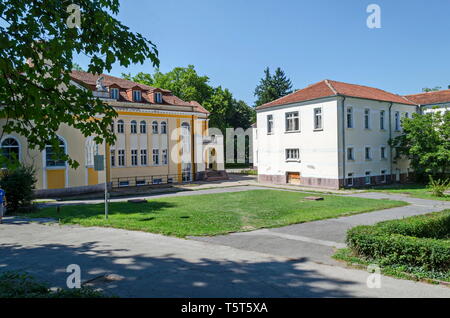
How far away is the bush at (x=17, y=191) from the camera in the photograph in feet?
63.2

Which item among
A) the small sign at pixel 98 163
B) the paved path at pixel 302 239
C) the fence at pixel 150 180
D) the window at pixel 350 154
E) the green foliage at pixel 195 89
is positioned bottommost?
the paved path at pixel 302 239

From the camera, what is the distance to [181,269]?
886 centimetres

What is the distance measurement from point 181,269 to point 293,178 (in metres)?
27.2

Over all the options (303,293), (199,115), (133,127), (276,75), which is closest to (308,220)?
(303,293)

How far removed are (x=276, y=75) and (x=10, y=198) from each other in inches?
2404

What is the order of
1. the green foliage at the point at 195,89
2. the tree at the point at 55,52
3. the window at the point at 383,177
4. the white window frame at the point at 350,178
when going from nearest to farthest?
the tree at the point at 55,52
the white window frame at the point at 350,178
the window at the point at 383,177
the green foliage at the point at 195,89

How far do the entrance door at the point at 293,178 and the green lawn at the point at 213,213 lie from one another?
8.56 m

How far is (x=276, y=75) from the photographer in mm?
73250

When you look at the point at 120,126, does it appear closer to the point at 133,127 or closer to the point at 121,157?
the point at 133,127

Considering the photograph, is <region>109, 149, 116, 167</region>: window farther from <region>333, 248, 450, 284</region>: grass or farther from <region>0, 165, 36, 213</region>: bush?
<region>333, 248, 450, 284</region>: grass

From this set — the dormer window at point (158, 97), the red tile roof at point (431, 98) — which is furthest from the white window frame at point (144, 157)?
the red tile roof at point (431, 98)

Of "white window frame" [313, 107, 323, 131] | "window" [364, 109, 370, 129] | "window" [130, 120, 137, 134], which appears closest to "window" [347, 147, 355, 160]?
"window" [364, 109, 370, 129]

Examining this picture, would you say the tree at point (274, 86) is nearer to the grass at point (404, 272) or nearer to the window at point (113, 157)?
the window at point (113, 157)

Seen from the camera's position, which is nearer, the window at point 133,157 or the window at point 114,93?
the window at point 114,93
